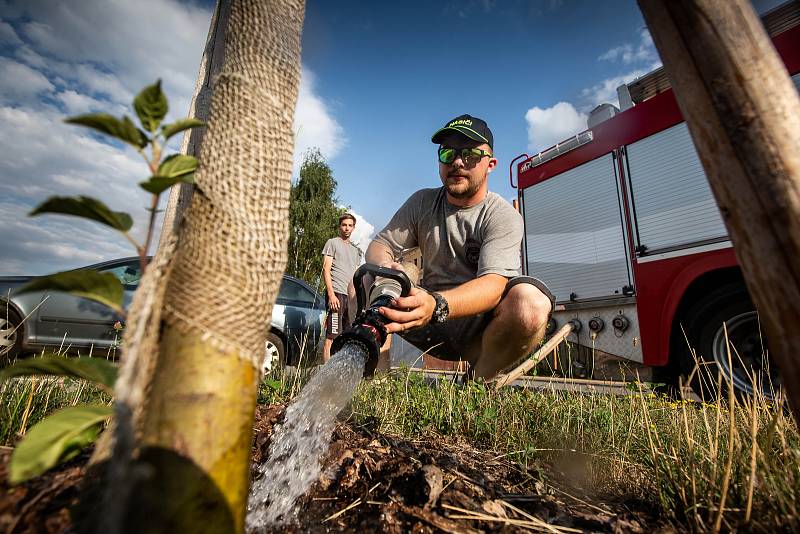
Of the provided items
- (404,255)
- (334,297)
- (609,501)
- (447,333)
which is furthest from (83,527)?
(334,297)

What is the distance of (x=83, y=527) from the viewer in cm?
49

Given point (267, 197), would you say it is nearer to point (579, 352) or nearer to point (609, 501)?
point (609, 501)

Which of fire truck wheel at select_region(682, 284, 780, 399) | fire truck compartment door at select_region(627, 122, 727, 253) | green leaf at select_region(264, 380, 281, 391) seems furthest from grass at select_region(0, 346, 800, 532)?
fire truck compartment door at select_region(627, 122, 727, 253)

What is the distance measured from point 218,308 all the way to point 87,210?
0.73ft

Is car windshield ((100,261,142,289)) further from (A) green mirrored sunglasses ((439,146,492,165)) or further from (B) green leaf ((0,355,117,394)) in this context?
(B) green leaf ((0,355,117,394))

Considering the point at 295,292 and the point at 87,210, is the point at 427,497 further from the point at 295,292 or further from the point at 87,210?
the point at 295,292

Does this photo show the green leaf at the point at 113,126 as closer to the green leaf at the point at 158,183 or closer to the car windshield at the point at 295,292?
the green leaf at the point at 158,183

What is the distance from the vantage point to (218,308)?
0.56 meters

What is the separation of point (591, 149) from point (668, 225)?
1.53m

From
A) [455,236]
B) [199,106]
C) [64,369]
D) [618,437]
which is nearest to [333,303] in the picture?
[455,236]

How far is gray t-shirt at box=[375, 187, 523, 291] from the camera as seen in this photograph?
8.88 feet

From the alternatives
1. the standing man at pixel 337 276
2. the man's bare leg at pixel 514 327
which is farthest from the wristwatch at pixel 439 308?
the standing man at pixel 337 276

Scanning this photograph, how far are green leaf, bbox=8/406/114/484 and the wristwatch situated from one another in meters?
1.54

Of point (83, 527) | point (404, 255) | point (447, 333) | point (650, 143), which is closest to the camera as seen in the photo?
point (83, 527)
